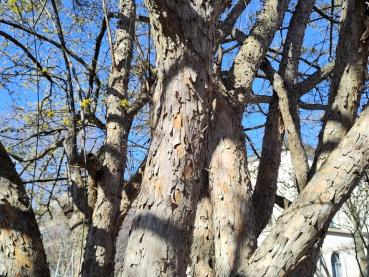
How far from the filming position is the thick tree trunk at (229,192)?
2566 millimetres

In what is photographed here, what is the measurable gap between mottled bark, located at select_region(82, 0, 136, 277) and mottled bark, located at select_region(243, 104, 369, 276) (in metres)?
2.11

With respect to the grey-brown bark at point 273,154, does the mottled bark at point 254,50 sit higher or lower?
higher

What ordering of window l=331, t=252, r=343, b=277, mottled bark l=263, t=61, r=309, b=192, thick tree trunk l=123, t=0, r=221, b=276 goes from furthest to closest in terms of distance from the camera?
window l=331, t=252, r=343, b=277, mottled bark l=263, t=61, r=309, b=192, thick tree trunk l=123, t=0, r=221, b=276

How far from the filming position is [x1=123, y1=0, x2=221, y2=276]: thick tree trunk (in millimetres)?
1991

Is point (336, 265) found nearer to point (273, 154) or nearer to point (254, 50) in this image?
point (273, 154)

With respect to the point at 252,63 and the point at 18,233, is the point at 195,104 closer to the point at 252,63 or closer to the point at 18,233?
the point at 252,63

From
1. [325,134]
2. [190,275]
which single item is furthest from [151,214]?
[325,134]

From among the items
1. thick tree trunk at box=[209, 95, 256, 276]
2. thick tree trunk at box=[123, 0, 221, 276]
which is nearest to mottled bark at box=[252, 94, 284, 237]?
thick tree trunk at box=[209, 95, 256, 276]

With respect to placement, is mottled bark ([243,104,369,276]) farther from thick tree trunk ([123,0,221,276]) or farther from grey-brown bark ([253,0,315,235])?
grey-brown bark ([253,0,315,235])

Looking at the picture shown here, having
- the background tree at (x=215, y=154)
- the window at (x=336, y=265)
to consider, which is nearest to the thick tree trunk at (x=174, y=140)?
the background tree at (x=215, y=154)

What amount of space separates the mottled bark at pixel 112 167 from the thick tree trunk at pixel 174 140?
1.69 meters

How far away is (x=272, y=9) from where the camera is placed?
3.74 metres

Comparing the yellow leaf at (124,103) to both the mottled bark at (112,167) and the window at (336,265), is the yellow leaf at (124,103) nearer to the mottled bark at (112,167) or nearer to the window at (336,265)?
the mottled bark at (112,167)

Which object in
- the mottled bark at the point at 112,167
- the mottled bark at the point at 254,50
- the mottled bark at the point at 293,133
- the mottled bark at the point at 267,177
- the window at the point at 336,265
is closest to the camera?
the mottled bark at the point at 293,133
